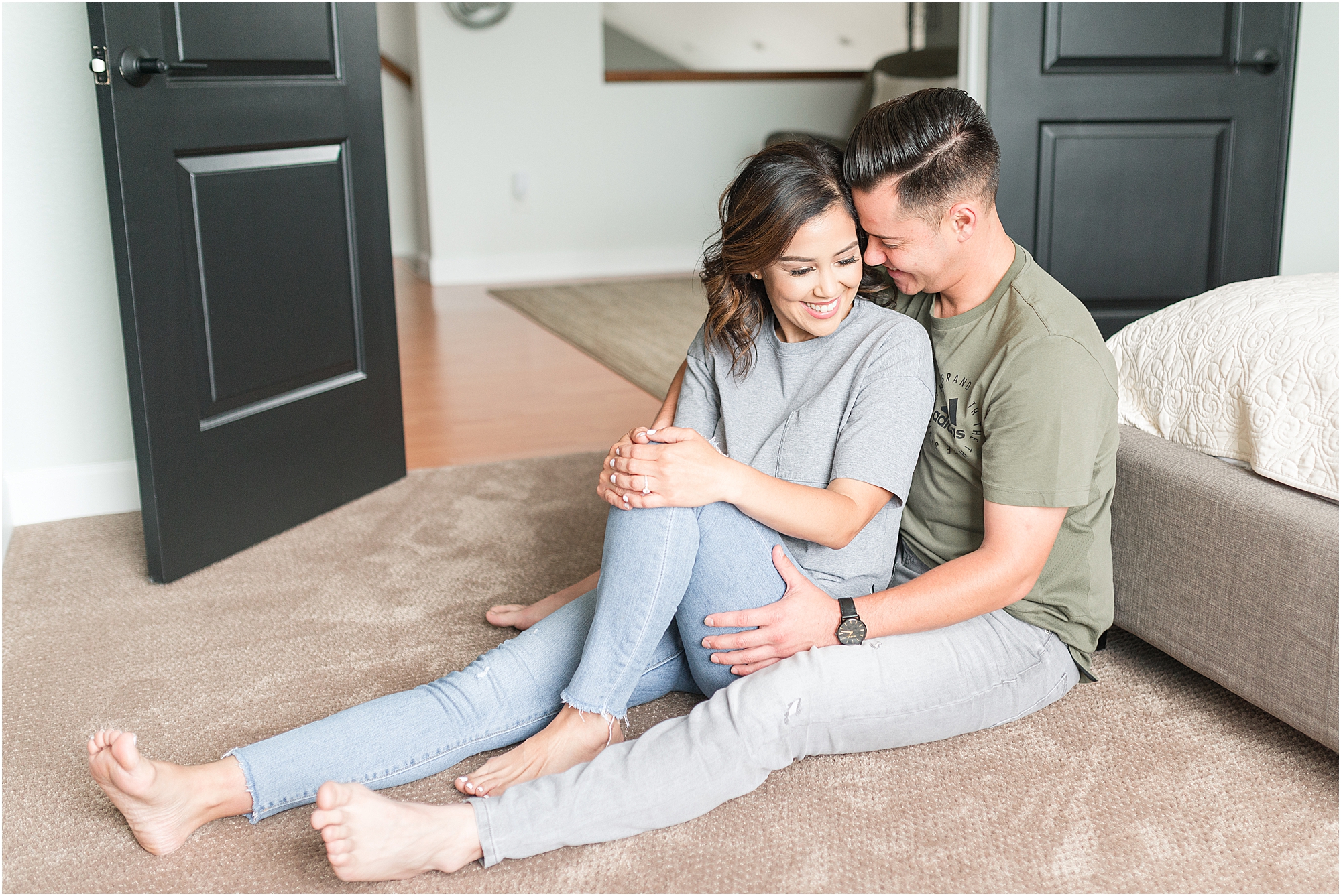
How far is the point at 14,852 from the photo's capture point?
1264 millimetres

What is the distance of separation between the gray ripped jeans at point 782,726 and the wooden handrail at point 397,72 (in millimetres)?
4985

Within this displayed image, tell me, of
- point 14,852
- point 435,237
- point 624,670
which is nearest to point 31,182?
point 14,852

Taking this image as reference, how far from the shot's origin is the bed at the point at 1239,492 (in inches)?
51.4

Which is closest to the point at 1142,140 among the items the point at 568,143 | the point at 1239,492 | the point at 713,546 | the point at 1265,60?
the point at 1265,60

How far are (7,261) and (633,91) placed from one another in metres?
3.74

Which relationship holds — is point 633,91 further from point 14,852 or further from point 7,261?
point 14,852

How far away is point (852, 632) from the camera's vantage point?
4.26 ft

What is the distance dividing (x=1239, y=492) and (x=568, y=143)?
4.52 m

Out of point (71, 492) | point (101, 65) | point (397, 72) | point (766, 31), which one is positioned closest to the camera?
point (101, 65)

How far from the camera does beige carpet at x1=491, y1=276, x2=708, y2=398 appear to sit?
12.4 feet

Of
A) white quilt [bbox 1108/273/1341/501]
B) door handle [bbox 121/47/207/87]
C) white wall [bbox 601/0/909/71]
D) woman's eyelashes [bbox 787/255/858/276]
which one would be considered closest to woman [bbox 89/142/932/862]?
woman's eyelashes [bbox 787/255/858/276]

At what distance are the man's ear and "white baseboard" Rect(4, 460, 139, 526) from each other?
1.87 metres

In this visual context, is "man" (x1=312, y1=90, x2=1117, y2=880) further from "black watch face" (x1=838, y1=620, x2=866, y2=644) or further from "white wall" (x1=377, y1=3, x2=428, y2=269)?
"white wall" (x1=377, y1=3, x2=428, y2=269)

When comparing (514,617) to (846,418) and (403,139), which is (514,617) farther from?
(403,139)
